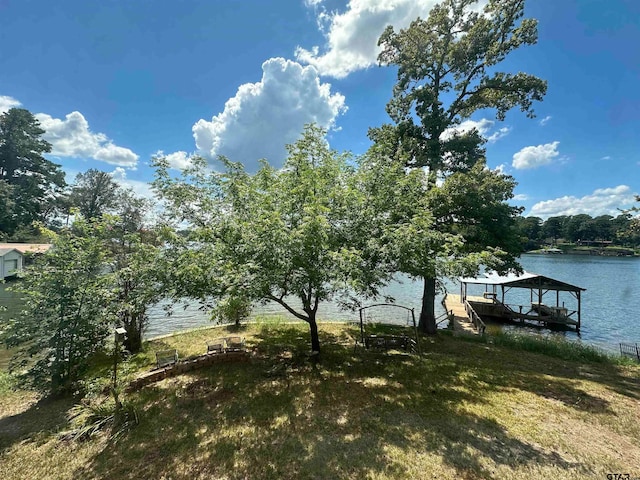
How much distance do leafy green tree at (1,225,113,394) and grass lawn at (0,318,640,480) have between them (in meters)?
0.78

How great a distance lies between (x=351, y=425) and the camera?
5.85 m

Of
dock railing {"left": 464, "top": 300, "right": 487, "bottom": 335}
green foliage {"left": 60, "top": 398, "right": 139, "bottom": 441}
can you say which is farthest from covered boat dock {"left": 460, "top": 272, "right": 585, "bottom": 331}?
green foliage {"left": 60, "top": 398, "right": 139, "bottom": 441}

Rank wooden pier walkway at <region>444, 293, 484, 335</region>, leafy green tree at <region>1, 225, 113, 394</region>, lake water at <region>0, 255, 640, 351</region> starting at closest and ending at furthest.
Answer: leafy green tree at <region>1, 225, 113, 394</region> → lake water at <region>0, 255, 640, 351</region> → wooden pier walkway at <region>444, 293, 484, 335</region>

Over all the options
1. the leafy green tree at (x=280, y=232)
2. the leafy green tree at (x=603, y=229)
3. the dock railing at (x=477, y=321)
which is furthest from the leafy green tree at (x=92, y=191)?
the leafy green tree at (x=603, y=229)

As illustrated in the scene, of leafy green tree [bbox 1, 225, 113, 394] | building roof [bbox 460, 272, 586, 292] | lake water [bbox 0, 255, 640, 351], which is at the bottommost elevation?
lake water [bbox 0, 255, 640, 351]

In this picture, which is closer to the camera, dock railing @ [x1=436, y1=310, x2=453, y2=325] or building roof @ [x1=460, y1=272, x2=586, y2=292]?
dock railing @ [x1=436, y1=310, x2=453, y2=325]

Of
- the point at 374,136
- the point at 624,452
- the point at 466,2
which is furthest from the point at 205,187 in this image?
the point at 466,2

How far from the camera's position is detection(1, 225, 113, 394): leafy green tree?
717 cm

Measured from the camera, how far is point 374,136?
49.7 feet

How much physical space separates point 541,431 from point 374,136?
517 inches

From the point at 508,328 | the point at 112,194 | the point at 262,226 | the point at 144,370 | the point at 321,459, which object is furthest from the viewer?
the point at 112,194

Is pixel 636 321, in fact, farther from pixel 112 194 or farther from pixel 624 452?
pixel 112 194

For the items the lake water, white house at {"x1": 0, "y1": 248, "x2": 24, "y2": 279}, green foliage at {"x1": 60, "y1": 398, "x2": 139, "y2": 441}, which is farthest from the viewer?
white house at {"x1": 0, "y1": 248, "x2": 24, "y2": 279}

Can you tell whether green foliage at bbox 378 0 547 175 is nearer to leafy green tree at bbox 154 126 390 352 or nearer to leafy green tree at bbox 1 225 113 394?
leafy green tree at bbox 154 126 390 352
